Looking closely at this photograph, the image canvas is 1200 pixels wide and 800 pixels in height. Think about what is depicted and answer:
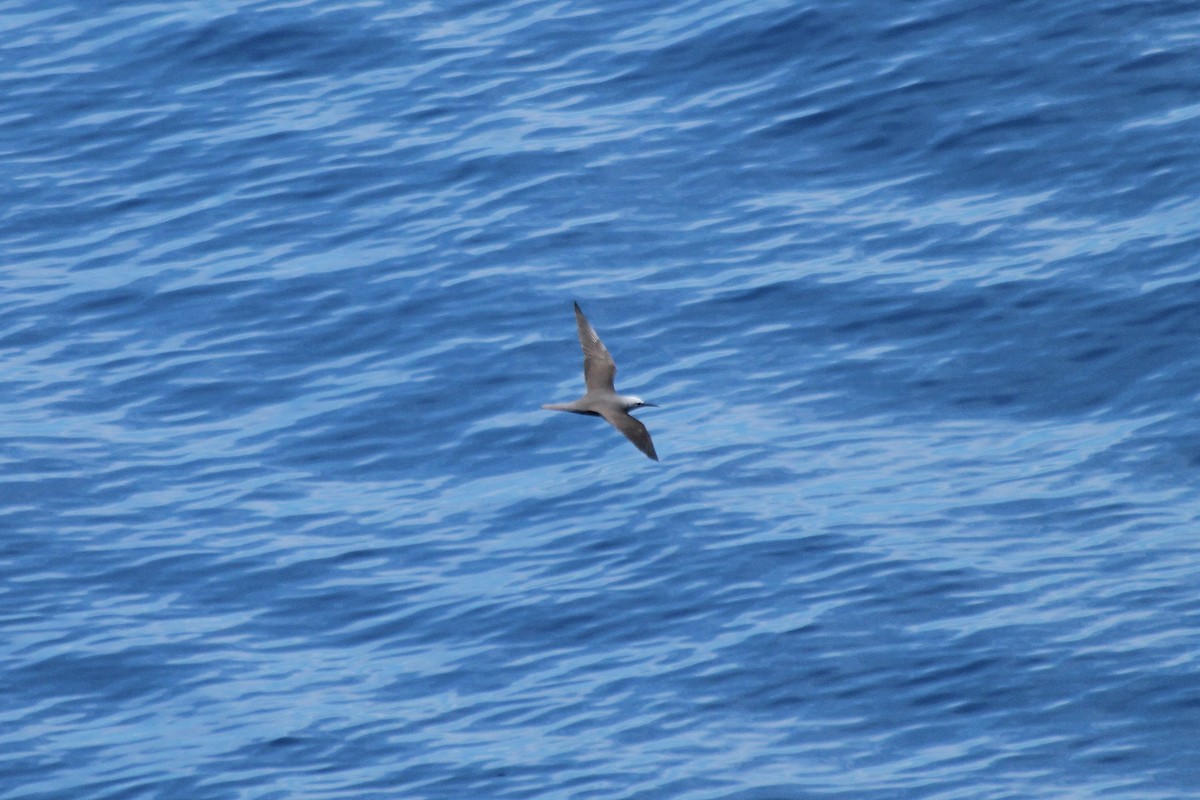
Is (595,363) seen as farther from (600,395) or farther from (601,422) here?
(601,422)

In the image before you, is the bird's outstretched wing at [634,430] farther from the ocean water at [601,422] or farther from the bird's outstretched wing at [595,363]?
the ocean water at [601,422]

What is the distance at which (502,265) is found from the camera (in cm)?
1850

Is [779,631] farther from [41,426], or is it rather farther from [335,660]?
[41,426]

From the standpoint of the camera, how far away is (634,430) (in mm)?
13461

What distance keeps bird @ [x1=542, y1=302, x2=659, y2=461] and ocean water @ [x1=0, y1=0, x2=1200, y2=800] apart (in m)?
1.54

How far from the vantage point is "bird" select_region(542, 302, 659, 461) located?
13.7 m

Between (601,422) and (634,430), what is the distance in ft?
12.3

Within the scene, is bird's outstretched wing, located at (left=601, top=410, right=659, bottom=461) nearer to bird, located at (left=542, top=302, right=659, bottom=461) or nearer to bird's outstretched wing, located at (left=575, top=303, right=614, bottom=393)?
bird, located at (left=542, top=302, right=659, bottom=461)

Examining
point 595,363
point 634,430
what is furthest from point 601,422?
point 634,430

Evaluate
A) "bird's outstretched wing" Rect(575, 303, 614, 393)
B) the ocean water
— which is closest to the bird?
"bird's outstretched wing" Rect(575, 303, 614, 393)

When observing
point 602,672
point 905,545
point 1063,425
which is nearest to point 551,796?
point 602,672

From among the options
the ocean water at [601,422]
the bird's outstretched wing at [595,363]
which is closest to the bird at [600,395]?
the bird's outstretched wing at [595,363]

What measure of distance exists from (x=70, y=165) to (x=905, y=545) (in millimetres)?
10093

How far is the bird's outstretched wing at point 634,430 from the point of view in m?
13.3
